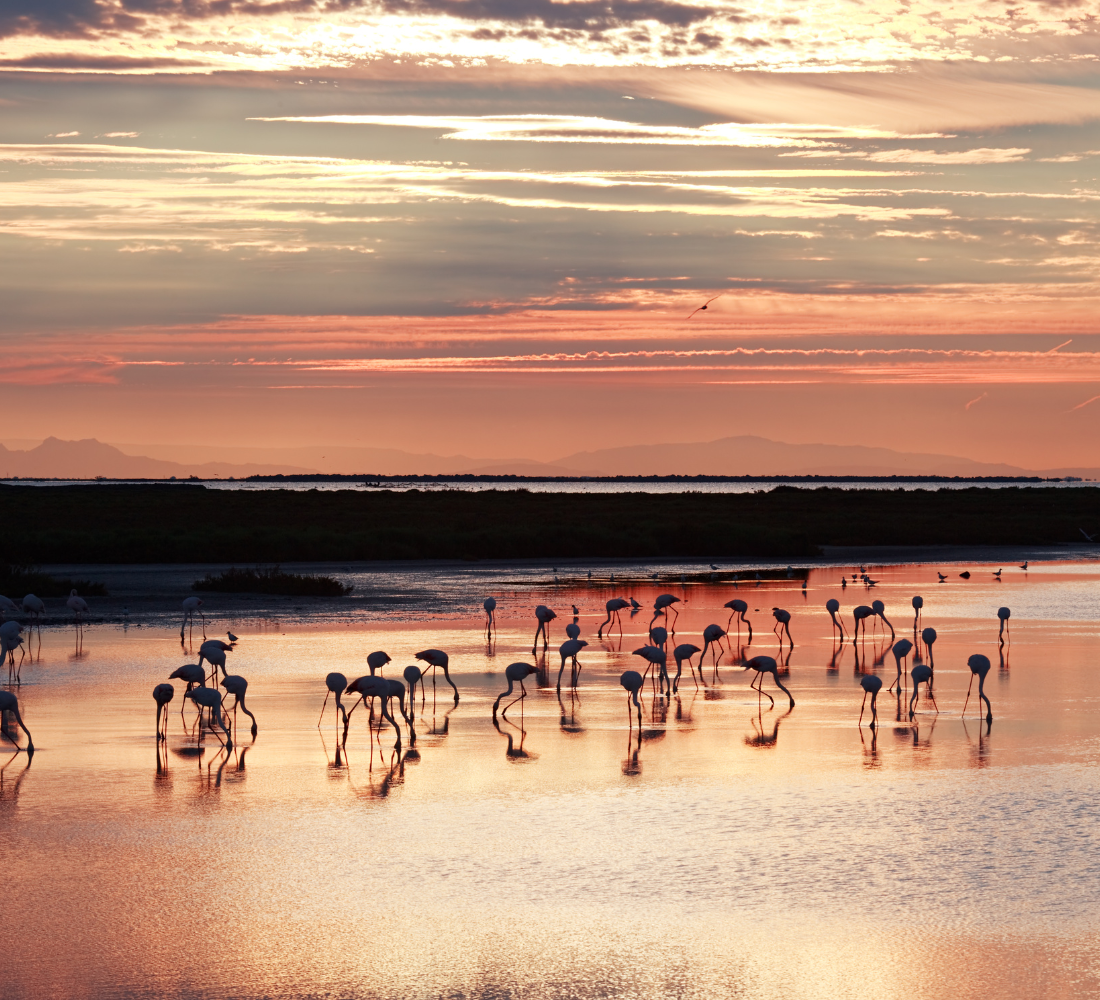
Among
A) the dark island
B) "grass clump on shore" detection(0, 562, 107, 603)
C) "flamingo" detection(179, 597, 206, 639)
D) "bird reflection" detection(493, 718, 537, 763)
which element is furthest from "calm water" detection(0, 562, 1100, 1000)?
the dark island

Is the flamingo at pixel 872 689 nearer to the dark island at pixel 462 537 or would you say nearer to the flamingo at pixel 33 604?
the flamingo at pixel 33 604

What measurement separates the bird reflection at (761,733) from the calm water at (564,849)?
58 millimetres

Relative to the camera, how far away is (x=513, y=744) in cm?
1315

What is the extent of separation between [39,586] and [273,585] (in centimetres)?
498

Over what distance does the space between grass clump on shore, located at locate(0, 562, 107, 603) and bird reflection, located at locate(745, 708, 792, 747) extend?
58.6ft

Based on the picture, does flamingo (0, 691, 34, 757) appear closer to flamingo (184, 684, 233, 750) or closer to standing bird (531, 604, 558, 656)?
flamingo (184, 684, 233, 750)

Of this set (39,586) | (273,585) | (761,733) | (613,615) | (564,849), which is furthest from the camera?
(273,585)

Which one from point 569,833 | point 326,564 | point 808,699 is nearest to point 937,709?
point 808,699

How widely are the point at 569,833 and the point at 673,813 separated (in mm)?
972

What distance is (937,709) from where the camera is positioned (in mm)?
15000

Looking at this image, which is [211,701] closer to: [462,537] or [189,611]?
[189,611]

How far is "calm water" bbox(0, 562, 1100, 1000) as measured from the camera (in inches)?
280

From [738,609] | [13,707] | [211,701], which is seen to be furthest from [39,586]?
[211,701]

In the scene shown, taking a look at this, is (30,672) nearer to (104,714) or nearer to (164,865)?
(104,714)
